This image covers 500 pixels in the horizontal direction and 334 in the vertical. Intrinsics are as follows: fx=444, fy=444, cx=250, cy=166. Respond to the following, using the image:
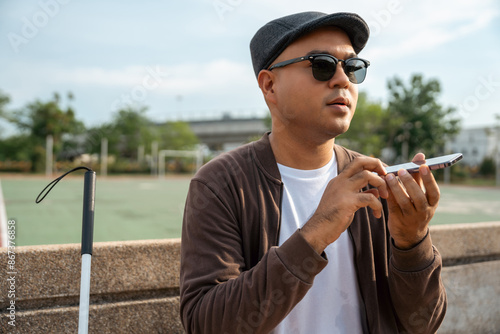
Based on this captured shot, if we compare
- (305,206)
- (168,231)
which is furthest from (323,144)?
(168,231)

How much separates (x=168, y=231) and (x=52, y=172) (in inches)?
1300

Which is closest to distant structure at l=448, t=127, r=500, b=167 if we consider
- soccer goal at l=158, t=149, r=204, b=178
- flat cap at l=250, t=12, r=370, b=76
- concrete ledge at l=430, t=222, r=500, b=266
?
soccer goal at l=158, t=149, r=204, b=178

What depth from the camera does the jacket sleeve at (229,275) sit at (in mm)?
1271

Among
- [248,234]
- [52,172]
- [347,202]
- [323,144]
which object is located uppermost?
[323,144]

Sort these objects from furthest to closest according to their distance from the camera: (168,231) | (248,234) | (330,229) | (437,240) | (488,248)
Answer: (168,231) → (488,248) → (437,240) → (248,234) → (330,229)

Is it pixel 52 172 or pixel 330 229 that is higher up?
pixel 330 229

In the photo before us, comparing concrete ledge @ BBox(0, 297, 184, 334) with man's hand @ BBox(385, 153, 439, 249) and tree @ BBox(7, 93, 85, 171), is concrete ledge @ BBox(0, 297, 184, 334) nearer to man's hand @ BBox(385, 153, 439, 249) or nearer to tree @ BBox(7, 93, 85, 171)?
man's hand @ BBox(385, 153, 439, 249)

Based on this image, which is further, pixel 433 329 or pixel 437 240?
pixel 437 240

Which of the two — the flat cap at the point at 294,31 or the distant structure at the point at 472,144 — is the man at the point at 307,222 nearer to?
the flat cap at the point at 294,31

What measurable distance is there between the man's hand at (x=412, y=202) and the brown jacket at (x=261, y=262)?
8 centimetres

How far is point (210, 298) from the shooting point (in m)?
1.34

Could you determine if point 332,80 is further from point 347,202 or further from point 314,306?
point 314,306

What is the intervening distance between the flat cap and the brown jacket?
36cm

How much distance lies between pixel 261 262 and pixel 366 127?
1572 inches
